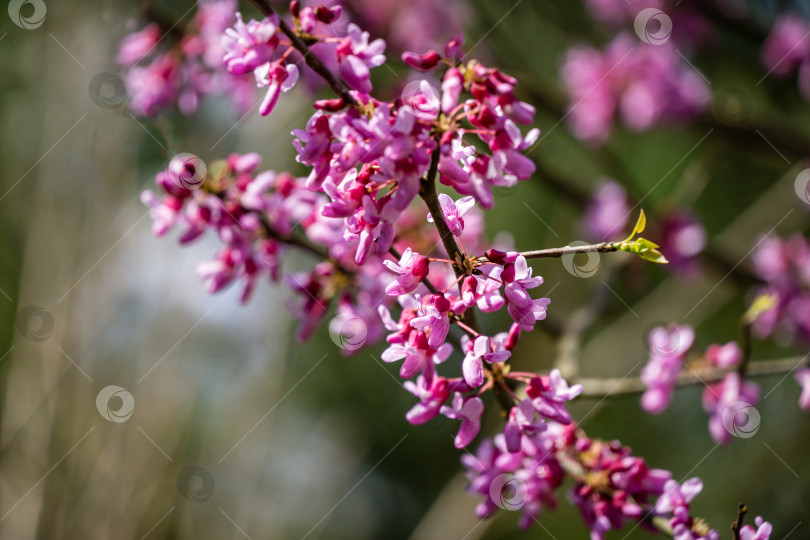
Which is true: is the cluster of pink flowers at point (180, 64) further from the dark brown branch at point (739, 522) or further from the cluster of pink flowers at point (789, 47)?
the cluster of pink flowers at point (789, 47)

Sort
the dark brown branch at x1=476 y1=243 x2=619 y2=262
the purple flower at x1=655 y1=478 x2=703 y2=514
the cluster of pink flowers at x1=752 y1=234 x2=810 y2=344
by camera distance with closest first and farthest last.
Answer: the dark brown branch at x1=476 y1=243 x2=619 y2=262 < the purple flower at x1=655 y1=478 x2=703 y2=514 < the cluster of pink flowers at x1=752 y1=234 x2=810 y2=344

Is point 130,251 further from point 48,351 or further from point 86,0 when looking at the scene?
point 86,0

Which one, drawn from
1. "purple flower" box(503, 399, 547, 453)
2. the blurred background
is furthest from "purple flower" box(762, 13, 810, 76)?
"purple flower" box(503, 399, 547, 453)

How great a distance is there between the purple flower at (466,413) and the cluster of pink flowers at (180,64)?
4.23ft

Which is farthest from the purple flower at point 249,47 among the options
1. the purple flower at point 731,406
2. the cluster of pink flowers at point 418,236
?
the purple flower at point 731,406

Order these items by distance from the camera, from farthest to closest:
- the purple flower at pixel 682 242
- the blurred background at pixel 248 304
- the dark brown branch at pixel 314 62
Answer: the blurred background at pixel 248 304 < the purple flower at pixel 682 242 < the dark brown branch at pixel 314 62

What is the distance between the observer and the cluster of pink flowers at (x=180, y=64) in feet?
6.32

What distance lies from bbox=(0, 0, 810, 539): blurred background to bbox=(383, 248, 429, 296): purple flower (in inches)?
44.8

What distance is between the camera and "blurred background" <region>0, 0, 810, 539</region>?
2.73 metres

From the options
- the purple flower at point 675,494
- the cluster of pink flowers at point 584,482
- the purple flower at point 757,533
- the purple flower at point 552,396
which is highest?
the purple flower at point 552,396

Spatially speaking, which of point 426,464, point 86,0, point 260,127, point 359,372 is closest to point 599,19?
point 260,127

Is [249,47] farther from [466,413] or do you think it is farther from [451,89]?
[466,413]

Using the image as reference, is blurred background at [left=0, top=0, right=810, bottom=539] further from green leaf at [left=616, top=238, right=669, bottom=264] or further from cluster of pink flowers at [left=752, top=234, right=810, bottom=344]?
green leaf at [left=616, top=238, right=669, bottom=264]

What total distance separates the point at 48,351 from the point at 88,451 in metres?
0.49
